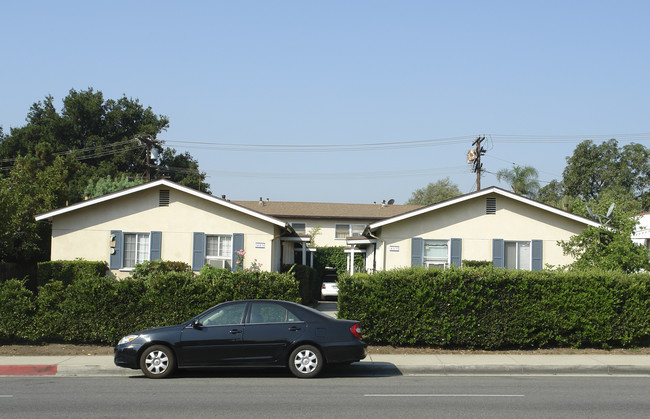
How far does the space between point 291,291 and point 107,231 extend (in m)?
→ 11.5

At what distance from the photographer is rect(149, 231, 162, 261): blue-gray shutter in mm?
23734

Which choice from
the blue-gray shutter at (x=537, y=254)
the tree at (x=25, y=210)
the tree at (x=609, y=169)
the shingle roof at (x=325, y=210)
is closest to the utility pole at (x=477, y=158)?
the shingle roof at (x=325, y=210)

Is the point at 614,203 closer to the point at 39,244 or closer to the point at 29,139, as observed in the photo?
the point at 39,244

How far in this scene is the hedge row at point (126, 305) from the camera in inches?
600

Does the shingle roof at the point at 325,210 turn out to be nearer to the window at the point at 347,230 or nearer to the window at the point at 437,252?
the window at the point at 347,230

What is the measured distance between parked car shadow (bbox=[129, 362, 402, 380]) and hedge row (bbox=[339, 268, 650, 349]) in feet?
5.86

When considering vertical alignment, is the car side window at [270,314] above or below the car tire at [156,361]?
above

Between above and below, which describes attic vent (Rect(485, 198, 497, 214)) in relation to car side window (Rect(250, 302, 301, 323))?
above

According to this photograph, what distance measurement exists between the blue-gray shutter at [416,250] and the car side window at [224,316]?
12.1 meters

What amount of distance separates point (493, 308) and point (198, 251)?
40.4ft

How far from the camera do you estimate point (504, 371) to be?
527 inches

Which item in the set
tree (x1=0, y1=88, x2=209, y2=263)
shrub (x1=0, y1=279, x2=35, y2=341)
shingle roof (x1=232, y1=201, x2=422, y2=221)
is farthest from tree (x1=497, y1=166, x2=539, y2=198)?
shrub (x1=0, y1=279, x2=35, y2=341)

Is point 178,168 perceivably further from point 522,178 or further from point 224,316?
point 224,316

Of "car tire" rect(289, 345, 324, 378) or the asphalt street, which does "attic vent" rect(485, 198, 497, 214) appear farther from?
"car tire" rect(289, 345, 324, 378)
